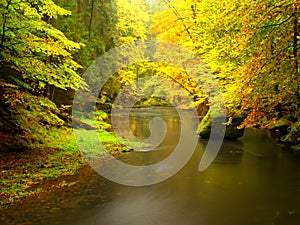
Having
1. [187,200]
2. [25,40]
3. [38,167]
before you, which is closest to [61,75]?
[25,40]

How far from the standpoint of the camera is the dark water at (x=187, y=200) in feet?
20.8

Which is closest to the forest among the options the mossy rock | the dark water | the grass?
the grass

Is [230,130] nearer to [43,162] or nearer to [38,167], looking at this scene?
[43,162]

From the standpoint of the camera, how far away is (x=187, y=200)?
24.7 feet

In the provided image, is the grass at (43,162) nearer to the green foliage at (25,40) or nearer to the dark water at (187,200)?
the dark water at (187,200)

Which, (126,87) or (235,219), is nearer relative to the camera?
(235,219)

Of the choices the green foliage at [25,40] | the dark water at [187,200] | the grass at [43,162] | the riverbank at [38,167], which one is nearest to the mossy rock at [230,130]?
the grass at [43,162]

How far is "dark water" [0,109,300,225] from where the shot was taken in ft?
20.8

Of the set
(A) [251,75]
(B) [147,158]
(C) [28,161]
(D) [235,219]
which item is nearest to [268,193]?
(D) [235,219]

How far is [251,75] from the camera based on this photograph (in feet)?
23.3

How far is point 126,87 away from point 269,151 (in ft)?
78.0

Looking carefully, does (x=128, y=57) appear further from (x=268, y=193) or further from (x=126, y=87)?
(x=268, y=193)

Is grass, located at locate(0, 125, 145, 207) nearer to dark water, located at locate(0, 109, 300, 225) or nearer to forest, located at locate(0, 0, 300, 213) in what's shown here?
forest, located at locate(0, 0, 300, 213)

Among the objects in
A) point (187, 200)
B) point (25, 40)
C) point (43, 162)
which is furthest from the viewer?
point (43, 162)
